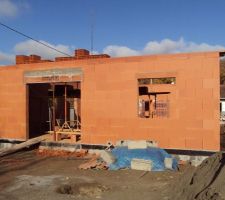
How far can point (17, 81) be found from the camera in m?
17.0

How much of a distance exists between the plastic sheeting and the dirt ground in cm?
40

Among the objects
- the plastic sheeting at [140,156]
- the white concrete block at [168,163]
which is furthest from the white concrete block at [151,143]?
the white concrete block at [168,163]

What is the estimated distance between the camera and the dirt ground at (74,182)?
906cm

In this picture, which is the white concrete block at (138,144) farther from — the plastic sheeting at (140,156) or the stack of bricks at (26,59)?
the stack of bricks at (26,59)

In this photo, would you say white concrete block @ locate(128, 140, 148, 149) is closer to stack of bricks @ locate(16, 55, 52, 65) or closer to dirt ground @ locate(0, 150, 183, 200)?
dirt ground @ locate(0, 150, 183, 200)

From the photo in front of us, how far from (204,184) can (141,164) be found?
384 centimetres

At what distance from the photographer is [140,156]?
41.3 feet

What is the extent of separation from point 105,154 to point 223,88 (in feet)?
118

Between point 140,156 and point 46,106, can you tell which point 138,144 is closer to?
point 140,156

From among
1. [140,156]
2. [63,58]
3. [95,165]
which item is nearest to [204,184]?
[140,156]

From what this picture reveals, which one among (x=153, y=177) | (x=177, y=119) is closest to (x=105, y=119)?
(x=177, y=119)

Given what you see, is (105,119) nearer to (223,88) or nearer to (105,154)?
(105,154)

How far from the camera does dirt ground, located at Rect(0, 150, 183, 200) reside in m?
9.06

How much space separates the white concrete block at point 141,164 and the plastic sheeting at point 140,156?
0.15 meters
